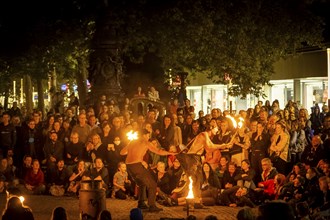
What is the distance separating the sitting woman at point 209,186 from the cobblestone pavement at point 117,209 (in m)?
0.34

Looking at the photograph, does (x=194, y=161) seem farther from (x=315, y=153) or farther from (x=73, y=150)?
(x=73, y=150)

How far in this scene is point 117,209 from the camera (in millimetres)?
16172

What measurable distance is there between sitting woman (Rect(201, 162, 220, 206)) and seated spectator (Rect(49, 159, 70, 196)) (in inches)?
146

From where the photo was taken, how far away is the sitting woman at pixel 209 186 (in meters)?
16.7

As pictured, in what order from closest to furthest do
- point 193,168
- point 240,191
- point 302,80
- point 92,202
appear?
point 92,202, point 193,168, point 240,191, point 302,80

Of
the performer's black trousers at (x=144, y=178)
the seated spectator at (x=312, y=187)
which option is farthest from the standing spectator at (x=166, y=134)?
the seated spectator at (x=312, y=187)

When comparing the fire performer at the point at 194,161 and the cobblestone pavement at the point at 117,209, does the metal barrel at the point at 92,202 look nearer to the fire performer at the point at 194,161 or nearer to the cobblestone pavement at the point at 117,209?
the cobblestone pavement at the point at 117,209

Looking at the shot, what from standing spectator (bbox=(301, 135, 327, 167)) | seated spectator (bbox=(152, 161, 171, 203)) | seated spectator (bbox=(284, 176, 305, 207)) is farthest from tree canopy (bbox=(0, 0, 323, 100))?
seated spectator (bbox=(284, 176, 305, 207))

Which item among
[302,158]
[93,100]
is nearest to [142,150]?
[302,158]

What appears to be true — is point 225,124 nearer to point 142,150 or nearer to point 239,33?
point 142,150

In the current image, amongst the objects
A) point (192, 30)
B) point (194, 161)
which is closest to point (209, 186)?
point (194, 161)

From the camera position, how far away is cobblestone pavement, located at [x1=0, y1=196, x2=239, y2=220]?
15156 mm

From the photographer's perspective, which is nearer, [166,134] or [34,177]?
[34,177]

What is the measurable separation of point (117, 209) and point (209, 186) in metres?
2.15
